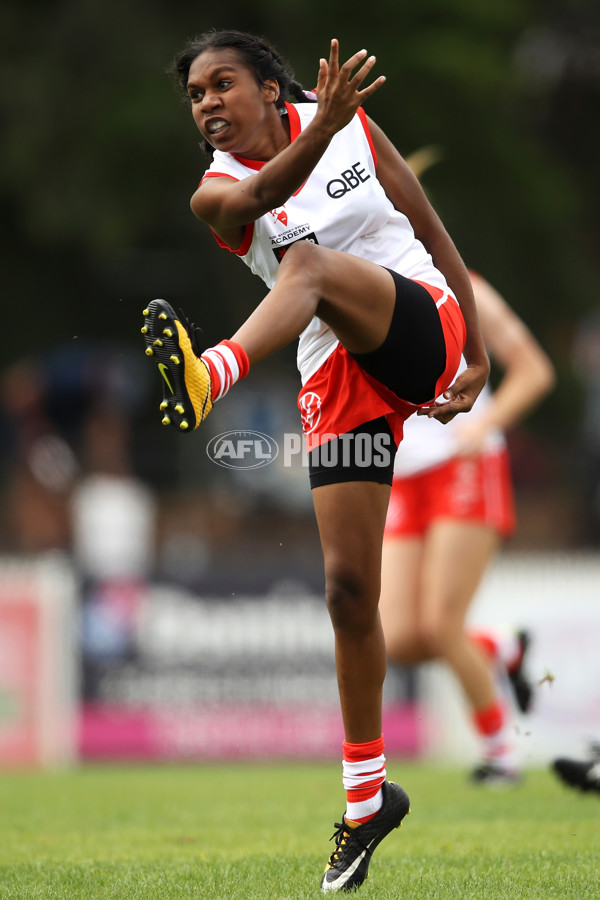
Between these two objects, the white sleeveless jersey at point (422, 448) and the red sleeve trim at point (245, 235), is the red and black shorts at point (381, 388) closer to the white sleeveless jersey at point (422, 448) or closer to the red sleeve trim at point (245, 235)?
the red sleeve trim at point (245, 235)

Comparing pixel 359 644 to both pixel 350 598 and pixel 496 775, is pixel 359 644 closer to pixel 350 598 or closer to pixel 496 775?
pixel 350 598

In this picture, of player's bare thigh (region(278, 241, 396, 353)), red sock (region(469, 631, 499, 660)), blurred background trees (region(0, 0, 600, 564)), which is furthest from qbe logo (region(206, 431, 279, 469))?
blurred background trees (region(0, 0, 600, 564))

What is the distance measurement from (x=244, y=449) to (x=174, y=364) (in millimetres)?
780

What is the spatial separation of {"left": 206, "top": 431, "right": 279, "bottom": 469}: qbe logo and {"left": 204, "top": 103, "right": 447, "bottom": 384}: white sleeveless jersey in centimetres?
24

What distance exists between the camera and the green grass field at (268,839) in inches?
136

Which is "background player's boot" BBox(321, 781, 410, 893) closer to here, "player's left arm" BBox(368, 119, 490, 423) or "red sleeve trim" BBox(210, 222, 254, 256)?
"player's left arm" BBox(368, 119, 490, 423)

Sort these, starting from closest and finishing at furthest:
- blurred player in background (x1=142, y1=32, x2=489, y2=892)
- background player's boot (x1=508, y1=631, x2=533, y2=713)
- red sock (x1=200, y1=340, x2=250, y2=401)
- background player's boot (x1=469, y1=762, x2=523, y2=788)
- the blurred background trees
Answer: red sock (x1=200, y1=340, x2=250, y2=401), blurred player in background (x1=142, y1=32, x2=489, y2=892), background player's boot (x1=469, y1=762, x2=523, y2=788), background player's boot (x1=508, y1=631, x2=533, y2=713), the blurred background trees

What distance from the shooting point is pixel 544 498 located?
1109cm

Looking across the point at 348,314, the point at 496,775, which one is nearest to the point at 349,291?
the point at 348,314

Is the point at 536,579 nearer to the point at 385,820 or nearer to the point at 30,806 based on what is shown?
the point at 30,806

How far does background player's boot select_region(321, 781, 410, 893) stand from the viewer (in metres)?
3.46

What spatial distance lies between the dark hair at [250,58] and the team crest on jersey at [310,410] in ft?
2.85

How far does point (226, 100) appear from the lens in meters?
3.55

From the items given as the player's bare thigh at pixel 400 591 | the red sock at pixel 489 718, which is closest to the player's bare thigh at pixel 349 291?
the player's bare thigh at pixel 400 591
